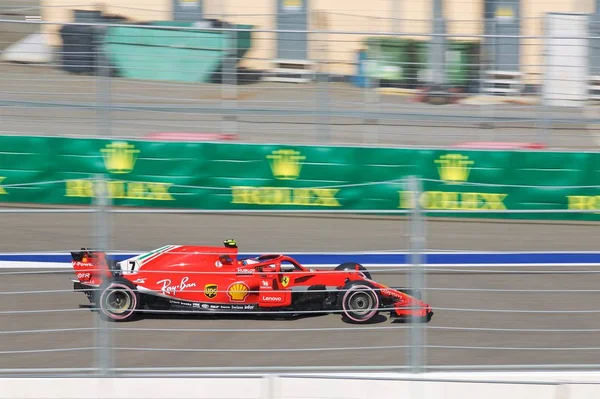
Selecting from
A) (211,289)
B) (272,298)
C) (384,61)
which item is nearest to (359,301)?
(272,298)

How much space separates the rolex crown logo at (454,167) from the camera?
9.52 meters

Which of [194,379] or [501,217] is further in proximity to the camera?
[501,217]

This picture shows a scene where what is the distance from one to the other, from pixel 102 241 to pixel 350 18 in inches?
377

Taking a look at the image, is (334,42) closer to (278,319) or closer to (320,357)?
(278,319)

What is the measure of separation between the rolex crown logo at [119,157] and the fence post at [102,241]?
4989mm

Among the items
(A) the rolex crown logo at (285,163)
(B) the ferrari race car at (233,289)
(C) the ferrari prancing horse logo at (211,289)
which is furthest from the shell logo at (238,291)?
(A) the rolex crown logo at (285,163)

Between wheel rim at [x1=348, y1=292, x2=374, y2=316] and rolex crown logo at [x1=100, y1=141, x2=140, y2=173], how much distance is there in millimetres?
4218

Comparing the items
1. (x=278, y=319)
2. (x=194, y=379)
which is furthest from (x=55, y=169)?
(x=194, y=379)

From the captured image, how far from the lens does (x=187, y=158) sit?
31.6 feet

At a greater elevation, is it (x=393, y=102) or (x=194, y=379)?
(x=393, y=102)

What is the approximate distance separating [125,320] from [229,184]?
11.3ft

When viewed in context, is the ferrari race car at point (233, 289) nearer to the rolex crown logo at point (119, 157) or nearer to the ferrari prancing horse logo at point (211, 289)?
the ferrari prancing horse logo at point (211, 289)

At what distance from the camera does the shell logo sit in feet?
20.7

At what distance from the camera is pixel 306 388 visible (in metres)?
4.63
